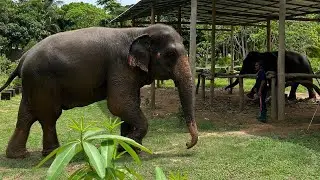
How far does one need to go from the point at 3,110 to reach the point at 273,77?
7.37 metres

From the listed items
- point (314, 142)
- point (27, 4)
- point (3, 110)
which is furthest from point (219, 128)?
point (27, 4)

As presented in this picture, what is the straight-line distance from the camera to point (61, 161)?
1.20 metres

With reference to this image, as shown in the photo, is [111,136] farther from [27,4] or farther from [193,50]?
[27,4]

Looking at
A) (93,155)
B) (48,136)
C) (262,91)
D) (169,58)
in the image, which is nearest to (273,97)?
(262,91)

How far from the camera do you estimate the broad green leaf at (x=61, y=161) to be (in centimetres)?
119

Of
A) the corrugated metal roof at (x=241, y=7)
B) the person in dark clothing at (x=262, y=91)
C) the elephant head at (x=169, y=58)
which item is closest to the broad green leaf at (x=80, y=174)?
the elephant head at (x=169, y=58)

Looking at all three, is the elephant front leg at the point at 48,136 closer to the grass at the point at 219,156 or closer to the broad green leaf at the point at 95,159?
the grass at the point at 219,156

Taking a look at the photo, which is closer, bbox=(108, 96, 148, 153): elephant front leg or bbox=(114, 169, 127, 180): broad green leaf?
bbox=(114, 169, 127, 180): broad green leaf

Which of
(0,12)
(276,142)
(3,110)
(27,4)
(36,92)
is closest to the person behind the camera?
(36,92)

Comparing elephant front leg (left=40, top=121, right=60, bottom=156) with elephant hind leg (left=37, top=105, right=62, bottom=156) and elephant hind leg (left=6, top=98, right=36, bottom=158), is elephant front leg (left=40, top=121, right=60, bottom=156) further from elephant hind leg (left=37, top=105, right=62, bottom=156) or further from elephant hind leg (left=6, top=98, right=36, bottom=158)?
elephant hind leg (left=6, top=98, right=36, bottom=158)

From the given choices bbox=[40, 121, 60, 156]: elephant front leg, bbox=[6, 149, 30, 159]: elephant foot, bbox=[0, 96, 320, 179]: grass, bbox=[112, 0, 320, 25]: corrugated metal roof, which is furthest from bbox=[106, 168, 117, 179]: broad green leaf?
bbox=[112, 0, 320, 25]: corrugated metal roof

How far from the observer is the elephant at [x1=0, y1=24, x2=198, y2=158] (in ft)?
20.6

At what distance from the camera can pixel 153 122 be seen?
9930mm

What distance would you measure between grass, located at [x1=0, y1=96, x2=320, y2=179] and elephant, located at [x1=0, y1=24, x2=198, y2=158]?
1.26 ft
